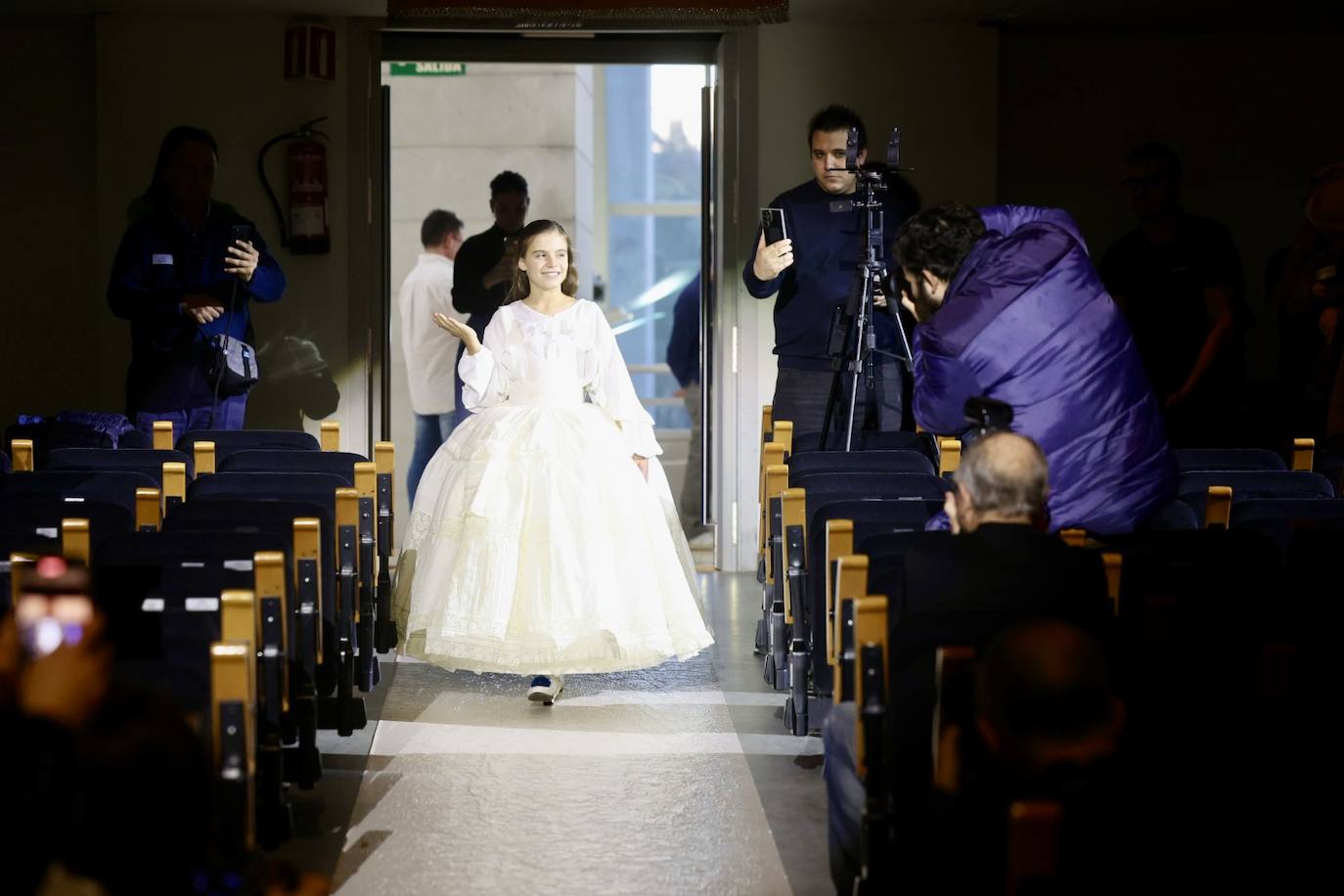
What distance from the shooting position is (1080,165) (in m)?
7.63

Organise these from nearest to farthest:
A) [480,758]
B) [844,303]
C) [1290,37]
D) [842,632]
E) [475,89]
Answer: [842,632]
[480,758]
[844,303]
[1290,37]
[475,89]

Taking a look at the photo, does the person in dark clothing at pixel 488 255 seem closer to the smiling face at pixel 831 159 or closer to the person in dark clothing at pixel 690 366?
the person in dark clothing at pixel 690 366

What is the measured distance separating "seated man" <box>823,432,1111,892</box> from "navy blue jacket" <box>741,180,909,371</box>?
296 centimetres

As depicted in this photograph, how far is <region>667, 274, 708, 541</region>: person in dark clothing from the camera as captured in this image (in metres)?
8.55

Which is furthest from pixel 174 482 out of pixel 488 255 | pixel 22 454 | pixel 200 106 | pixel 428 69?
pixel 428 69

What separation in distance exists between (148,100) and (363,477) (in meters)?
3.32

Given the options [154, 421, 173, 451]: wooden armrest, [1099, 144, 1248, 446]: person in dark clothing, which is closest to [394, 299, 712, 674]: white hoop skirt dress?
[154, 421, 173, 451]: wooden armrest

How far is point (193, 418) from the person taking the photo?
6.02 meters

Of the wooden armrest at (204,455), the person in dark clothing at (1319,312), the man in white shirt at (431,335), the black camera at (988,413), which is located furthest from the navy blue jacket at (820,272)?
the man in white shirt at (431,335)

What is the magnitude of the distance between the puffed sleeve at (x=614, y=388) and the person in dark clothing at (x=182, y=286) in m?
1.50

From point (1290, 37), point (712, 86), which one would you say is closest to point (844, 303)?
point (712, 86)

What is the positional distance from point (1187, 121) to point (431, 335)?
378cm

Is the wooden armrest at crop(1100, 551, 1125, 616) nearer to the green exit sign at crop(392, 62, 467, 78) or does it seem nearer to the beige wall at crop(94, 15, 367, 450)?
the beige wall at crop(94, 15, 367, 450)

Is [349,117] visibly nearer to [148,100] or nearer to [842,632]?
[148,100]
